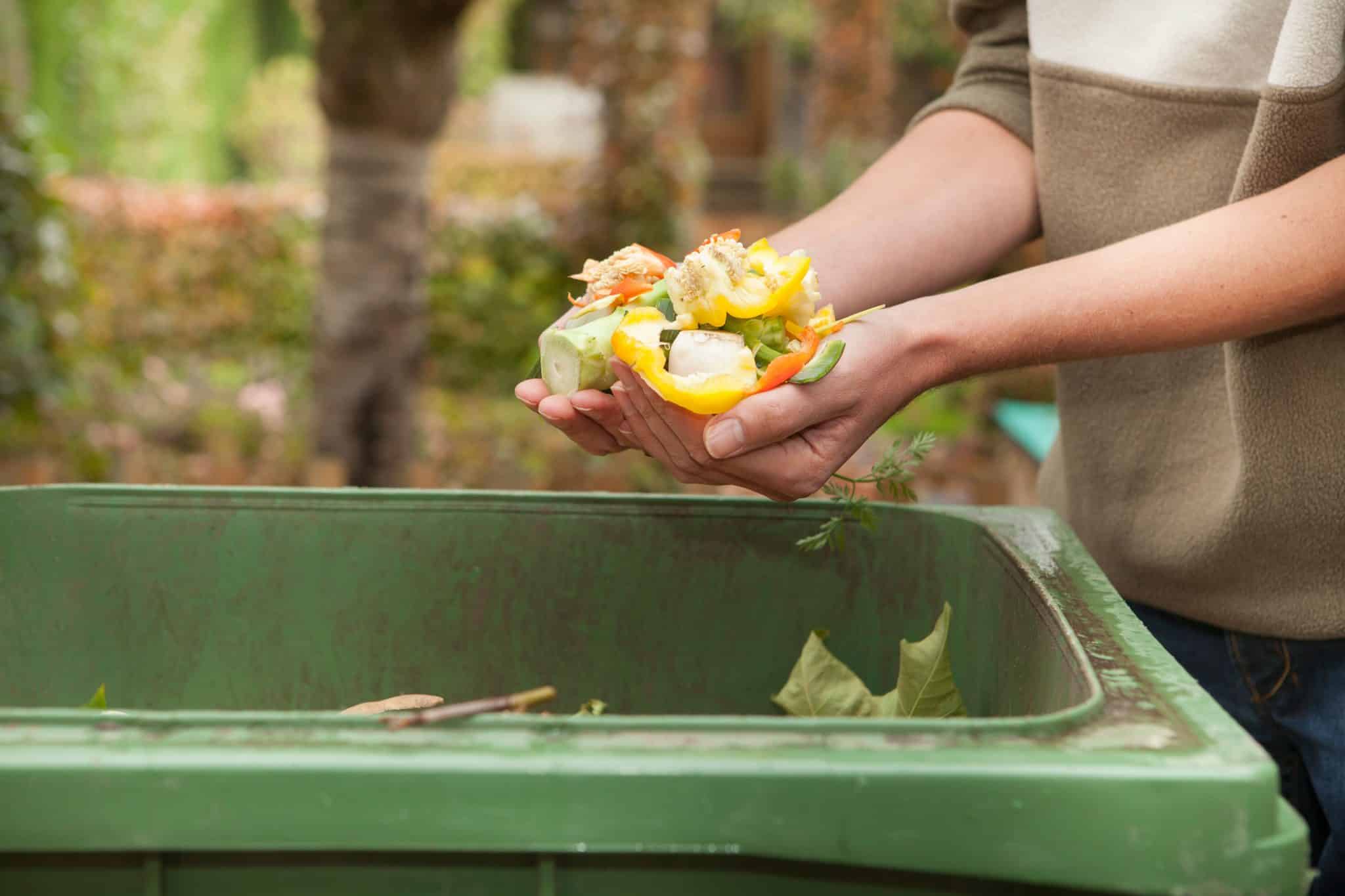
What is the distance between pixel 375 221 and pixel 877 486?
11.1 ft

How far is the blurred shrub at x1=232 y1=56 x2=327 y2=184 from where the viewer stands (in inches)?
497

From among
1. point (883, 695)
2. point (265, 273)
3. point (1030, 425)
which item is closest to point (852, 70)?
point (265, 273)

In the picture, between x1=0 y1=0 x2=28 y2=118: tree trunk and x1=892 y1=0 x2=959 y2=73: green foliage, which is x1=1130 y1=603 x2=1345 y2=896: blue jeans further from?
x1=892 y1=0 x2=959 y2=73: green foliage

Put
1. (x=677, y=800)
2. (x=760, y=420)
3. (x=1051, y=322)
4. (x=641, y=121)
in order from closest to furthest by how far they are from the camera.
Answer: (x=677, y=800) < (x=760, y=420) < (x=1051, y=322) < (x=641, y=121)

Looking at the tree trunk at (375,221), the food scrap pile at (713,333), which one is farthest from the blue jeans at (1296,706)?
the tree trunk at (375,221)

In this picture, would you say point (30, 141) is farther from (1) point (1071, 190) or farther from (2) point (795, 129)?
(2) point (795, 129)

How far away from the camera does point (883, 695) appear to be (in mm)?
1460

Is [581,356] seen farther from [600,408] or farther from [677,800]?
[677,800]

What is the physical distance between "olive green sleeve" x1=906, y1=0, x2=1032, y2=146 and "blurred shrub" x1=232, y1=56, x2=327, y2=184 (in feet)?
38.0

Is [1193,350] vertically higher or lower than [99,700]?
higher

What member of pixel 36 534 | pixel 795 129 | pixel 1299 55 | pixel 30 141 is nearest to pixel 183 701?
pixel 36 534

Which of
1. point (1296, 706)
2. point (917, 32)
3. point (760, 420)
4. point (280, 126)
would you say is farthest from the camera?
point (917, 32)

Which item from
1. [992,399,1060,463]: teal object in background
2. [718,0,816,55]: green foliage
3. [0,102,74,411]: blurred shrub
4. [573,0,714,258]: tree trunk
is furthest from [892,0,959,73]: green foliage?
[0,102,74,411]: blurred shrub

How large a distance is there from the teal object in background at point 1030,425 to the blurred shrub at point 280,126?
9136 millimetres
